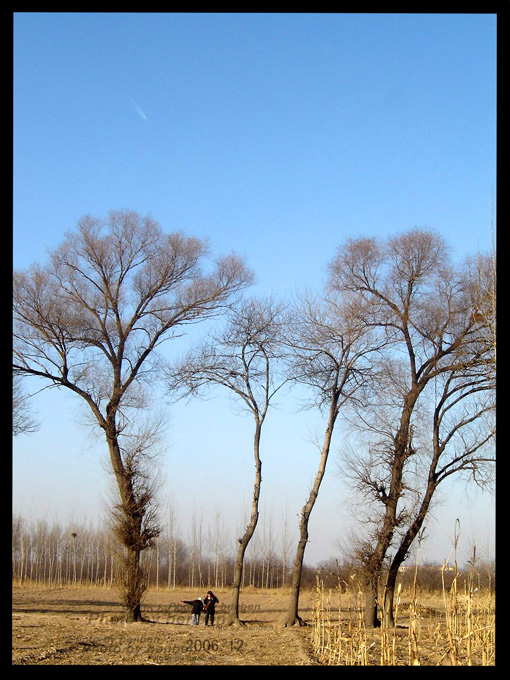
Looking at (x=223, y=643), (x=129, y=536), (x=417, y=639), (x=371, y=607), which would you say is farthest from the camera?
(x=129, y=536)

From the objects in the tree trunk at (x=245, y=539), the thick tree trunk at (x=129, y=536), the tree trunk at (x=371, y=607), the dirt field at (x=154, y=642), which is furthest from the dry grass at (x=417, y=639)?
the thick tree trunk at (x=129, y=536)

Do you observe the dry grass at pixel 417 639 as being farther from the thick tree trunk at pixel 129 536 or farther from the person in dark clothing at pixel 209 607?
the thick tree trunk at pixel 129 536

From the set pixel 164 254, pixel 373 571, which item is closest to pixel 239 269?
pixel 164 254

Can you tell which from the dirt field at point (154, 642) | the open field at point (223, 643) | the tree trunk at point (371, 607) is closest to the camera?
the open field at point (223, 643)

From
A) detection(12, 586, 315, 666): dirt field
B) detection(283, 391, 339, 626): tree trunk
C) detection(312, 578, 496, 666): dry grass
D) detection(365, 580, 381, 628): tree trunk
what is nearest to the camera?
detection(312, 578, 496, 666): dry grass

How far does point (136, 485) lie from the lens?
19016mm

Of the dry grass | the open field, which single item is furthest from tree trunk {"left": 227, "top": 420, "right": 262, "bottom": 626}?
the dry grass

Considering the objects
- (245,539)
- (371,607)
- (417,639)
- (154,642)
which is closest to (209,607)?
(245,539)

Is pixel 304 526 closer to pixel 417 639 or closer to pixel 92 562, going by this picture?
pixel 417 639

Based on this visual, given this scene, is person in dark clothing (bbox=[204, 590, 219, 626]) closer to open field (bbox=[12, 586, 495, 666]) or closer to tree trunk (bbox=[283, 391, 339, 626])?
open field (bbox=[12, 586, 495, 666])

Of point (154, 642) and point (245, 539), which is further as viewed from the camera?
point (245, 539)
